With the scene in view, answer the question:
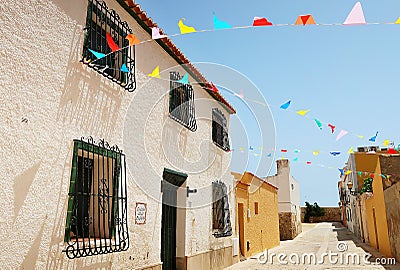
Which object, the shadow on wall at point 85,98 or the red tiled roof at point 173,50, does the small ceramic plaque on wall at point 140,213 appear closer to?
the shadow on wall at point 85,98

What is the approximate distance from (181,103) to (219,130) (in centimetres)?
326

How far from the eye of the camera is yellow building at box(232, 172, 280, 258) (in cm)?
1334

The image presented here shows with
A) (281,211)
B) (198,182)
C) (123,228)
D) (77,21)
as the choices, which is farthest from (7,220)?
(281,211)

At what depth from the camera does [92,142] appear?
5.03m

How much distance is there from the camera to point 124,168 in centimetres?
574

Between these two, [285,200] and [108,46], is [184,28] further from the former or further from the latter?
[285,200]

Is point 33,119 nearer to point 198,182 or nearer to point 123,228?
point 123,228

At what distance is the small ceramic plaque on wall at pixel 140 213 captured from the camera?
6051 millimetres

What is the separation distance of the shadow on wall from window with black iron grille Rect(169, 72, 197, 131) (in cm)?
234

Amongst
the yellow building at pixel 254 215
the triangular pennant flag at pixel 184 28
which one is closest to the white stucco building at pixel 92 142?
the triangular pennant flag at pixel 184 28

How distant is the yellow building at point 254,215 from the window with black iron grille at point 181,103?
4.76m

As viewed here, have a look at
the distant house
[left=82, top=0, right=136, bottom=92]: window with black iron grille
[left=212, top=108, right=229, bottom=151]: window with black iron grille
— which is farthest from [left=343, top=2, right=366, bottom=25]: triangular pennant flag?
the distant house

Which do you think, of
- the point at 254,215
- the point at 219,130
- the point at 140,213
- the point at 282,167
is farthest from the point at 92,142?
the point at 282,167

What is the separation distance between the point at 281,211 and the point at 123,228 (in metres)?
22.0
